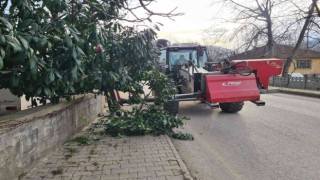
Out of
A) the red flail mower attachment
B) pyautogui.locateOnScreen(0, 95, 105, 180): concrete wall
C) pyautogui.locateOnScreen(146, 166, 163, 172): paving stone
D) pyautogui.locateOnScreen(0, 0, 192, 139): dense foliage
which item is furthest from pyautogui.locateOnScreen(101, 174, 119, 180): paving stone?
the red flail mower attachment

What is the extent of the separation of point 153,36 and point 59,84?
299 centimetres

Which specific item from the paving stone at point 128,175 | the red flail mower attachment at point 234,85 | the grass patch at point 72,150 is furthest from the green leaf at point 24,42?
the red flail mower attachment at point 234,85

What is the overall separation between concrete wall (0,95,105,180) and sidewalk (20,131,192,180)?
0.17 metres

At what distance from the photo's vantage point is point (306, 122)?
10156 mm

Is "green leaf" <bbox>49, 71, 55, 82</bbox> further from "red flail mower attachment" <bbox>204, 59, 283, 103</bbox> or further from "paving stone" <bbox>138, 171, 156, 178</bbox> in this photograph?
"red flail mower attachment" <bbox>204, 59, 283, 103</bbox>

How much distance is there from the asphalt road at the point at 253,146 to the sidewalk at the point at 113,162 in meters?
0.43

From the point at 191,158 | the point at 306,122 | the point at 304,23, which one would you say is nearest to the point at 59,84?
the point at 191,158

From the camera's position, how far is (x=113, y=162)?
19.0ft

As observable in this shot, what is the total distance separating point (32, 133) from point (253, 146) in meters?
4.14

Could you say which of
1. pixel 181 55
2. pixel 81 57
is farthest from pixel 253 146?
pixel 181 55

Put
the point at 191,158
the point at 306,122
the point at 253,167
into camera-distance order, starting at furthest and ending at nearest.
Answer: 1. the point at 306,122
2. the point at 191,158
3. the point at 253,167

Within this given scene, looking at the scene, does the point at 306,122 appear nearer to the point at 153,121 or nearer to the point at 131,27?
the point at 153,121

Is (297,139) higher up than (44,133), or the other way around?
(44,133)

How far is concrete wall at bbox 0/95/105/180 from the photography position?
467 cm
